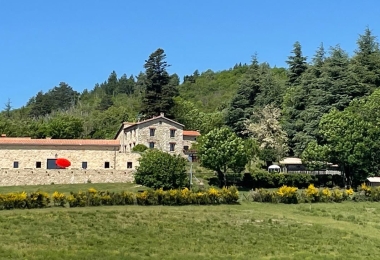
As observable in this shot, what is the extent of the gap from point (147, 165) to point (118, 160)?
1389 cm

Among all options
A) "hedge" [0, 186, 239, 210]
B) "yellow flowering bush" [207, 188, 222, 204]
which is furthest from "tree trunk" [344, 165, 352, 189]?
"yellow flowering bush" [207, 188, 222, 204]

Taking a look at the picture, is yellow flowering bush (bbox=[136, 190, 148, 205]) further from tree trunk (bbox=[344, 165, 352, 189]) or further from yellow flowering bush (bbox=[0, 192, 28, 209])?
tree trunk (bbox=[344, 165, 352, 189])

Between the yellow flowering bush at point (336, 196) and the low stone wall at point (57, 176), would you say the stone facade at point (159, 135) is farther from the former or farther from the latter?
the yellow flowering bush at point (336, 196)

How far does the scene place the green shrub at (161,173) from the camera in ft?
145

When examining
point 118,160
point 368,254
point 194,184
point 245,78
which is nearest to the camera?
point 368,254

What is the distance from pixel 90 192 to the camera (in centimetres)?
3600

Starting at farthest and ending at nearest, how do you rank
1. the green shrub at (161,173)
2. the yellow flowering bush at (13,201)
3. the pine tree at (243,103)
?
1. the pine tree at (243,103)
2. the green shrub at (161,173)
3. the yellow flowering bush at (13,201)

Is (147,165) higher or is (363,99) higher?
(363,99)

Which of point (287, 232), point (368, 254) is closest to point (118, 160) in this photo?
point (287, 232)

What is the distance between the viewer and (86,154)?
190 feet

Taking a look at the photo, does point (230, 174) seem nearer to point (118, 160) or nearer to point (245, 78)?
point (118, 160)

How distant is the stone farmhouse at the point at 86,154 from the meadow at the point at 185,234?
58.2ft

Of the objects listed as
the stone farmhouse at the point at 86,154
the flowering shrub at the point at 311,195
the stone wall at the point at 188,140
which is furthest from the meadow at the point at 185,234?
the stone wall at the point at 188,140

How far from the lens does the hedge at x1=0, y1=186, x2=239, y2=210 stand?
34.1 metres
